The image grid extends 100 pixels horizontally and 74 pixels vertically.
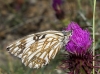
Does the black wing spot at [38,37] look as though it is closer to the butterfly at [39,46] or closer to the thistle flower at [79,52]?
the butterfly at [39,46]

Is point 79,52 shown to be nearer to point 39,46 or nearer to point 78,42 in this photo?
point 78,42

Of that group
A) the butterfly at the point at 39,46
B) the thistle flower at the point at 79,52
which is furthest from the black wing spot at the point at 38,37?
the thistle flower at the point at 79,52

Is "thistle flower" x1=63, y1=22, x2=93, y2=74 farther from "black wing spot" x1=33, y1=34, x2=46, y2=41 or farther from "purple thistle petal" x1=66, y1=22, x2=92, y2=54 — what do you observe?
"black wing spot" x1=33, y1=34, x2=46, y2=41

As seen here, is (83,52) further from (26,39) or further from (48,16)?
(48,16)

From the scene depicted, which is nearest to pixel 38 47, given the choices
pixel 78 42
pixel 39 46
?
pixel 39 46

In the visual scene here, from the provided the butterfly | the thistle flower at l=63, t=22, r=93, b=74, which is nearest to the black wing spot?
the butterfly

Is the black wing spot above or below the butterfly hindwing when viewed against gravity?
above
